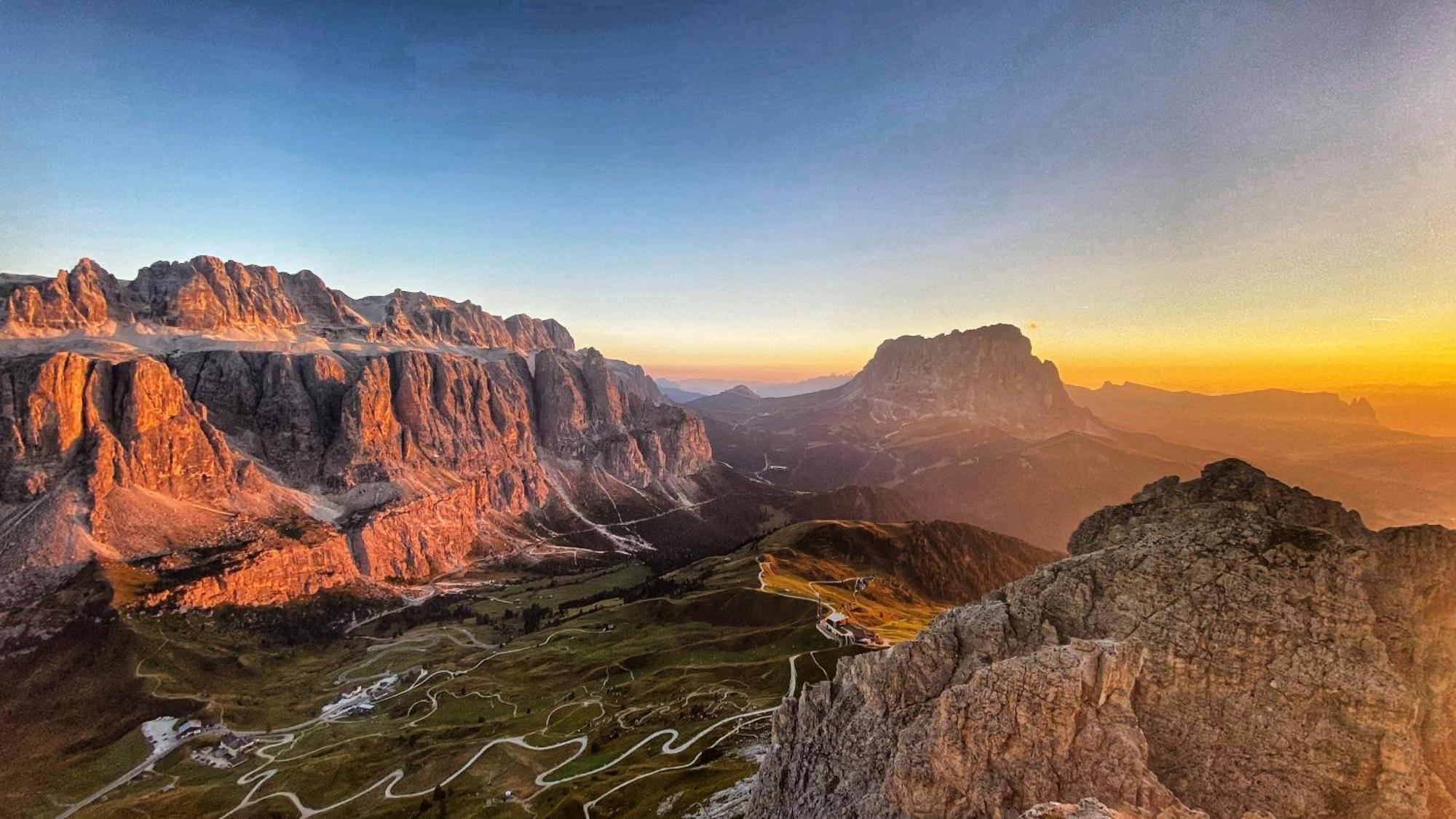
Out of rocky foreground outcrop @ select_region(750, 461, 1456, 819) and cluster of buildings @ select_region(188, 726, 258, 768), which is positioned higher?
rocky foreground outcrop @ select_region(750, 461, 1456, 819)

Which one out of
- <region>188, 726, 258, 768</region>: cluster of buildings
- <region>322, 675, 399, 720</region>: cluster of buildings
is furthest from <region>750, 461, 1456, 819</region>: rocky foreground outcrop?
<region>322, 675, 399, 720</region>: cluster of buildings

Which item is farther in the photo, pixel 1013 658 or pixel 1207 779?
pixel 1013 658

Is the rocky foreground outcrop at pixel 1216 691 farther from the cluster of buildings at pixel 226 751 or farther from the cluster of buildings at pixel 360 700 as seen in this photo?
the cluster of buildings at pixel 360 700

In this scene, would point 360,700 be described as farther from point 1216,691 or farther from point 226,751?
point 1216,691

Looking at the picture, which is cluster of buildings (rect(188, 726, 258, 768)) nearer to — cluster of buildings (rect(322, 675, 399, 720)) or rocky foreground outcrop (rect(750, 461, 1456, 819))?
cluster of buildings (rect(322, 675, 399, 720))

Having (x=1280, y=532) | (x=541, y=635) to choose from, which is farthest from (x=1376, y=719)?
(x=541, y=635)

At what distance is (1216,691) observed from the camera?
32.8m

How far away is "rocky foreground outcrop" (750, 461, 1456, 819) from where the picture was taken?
96.6ft

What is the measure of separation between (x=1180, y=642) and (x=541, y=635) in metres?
195

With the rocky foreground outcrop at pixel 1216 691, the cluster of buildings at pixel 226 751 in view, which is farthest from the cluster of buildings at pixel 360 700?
the rocky foreground outcrop at pixel 1216 691

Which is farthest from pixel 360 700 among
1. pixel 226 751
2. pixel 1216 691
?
pixel 1216 691

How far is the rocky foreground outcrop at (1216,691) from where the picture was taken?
2945cm

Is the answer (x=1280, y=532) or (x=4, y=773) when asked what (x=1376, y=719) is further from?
(x=4, y=773)

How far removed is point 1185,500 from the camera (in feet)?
156
